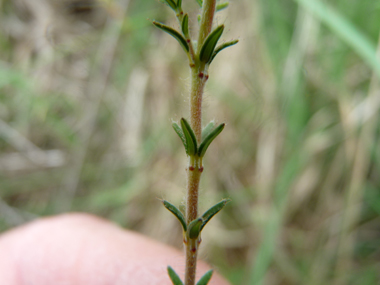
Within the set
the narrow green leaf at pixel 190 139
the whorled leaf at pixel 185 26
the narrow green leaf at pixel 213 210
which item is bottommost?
the narrow green leaf at pixel 213 210

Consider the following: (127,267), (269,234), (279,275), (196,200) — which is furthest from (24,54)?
(196,200)

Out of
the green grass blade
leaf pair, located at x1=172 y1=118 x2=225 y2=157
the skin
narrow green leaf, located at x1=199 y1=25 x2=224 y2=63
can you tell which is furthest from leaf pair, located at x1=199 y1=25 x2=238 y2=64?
the skin

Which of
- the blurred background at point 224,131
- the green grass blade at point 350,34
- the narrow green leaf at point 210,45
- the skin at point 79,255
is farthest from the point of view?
the blurred background at point 224,131

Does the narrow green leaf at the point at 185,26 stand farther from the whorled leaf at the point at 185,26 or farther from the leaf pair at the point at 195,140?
the leaf pair at the point at 195,140

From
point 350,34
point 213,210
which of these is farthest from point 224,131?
point 213,210

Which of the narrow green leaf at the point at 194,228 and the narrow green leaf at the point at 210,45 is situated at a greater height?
the narrow green leaf at the point at 210,45

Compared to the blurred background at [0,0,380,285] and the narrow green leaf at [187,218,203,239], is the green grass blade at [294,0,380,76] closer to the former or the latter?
the blurred background at [0,0,380,285]

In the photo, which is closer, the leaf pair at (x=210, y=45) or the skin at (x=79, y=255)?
the leaf pair at (x=210, y=45)

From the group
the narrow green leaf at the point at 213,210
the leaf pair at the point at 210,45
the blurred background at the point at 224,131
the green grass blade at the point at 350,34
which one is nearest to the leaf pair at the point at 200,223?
the narrow green leaf at the point at 213,210
